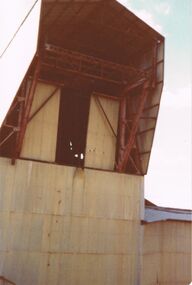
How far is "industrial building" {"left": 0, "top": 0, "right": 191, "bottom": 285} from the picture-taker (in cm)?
1711

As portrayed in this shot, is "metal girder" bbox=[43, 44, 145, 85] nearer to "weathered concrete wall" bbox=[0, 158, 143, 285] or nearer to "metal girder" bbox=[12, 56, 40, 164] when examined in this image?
"metal girder" bbox=[12, 56, 40, 164]

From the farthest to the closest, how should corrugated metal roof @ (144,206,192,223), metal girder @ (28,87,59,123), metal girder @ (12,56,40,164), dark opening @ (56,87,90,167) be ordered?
corrugated metal roof @ (144,206,192,223), dark opening @ (56,87,90,167), metal girder @ (28,87,59,123), metal girder @ (12,56,40,164)

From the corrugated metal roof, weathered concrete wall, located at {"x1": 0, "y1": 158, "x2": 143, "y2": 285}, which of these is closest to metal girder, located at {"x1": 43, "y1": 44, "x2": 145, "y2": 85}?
weathered concrete wall, located at {"x1": 0, "y1": 158, "x2": 143, "y2": 285}

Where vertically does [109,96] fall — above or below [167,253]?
above

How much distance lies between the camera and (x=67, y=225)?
58.3 ft

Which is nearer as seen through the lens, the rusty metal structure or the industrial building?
the industrial building

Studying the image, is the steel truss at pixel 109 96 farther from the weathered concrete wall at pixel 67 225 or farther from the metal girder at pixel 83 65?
the weathered concrete wall at pixel 67 225

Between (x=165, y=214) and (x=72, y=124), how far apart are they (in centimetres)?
800

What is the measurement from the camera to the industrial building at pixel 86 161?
674 inches

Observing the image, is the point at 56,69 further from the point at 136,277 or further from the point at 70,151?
the point at 136,277

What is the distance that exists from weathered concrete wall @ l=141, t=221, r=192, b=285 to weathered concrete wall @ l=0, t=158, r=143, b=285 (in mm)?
1037

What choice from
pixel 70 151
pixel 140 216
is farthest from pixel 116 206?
pixel 70 151

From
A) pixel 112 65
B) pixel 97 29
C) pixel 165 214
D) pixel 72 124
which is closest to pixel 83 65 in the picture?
pixel 112 65

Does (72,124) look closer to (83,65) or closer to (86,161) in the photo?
(86,161)
